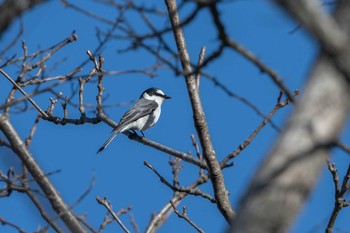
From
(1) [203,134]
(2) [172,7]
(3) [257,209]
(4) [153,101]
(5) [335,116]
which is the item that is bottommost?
(3) [257,209]

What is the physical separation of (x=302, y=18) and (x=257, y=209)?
62cm

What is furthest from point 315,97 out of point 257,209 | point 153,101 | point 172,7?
point 153,101

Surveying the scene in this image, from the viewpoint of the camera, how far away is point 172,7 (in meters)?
5.04

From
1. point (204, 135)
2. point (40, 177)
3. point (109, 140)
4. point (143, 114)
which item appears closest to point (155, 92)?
point (143, 114)

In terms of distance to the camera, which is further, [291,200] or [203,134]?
[203,134]

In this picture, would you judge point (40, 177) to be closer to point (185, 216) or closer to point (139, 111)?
point (185, 216)

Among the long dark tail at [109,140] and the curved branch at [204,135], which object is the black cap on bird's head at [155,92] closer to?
the long dark tail at [109,140]

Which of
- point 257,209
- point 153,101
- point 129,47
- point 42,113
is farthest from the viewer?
point 153,101

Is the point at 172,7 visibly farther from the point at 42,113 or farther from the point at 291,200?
the point at 291,200

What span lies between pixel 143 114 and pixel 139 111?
85 millimetres

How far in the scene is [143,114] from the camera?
9.68 m

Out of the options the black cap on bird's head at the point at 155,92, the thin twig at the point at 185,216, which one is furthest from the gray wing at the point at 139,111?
the thin twig at the point at 185,216

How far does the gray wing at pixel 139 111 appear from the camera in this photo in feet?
29.4

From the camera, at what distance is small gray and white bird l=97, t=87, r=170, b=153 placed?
8762mm
